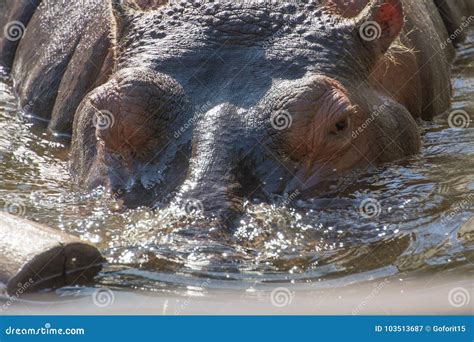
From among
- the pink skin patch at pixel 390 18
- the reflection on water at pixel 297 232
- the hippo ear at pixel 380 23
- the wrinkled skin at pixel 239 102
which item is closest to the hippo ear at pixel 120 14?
the wrinkled skin at pixel 239 102

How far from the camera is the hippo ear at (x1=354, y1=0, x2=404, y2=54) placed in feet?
20.7

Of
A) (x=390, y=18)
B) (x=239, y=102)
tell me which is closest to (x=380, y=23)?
(x=390, y=18)

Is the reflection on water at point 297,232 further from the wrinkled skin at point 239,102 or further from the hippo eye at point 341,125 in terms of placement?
the hippo eye at point 341,125

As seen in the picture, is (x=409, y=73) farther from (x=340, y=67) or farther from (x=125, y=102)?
(x=125, y=102)

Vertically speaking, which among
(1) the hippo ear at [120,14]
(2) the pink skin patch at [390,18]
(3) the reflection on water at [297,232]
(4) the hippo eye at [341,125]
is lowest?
(3) the reflection on water at [297,232]

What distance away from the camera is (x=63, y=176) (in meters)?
6.98

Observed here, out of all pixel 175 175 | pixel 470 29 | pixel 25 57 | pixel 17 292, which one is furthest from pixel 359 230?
pixel 470 29

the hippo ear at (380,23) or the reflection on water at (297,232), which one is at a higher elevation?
the hippo ear at (380,23)

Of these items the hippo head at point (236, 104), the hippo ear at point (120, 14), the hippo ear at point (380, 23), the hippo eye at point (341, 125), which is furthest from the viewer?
the hippo ear at point (120, 14)

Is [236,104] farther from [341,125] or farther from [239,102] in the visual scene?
[341,125]

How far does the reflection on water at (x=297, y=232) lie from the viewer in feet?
16.4

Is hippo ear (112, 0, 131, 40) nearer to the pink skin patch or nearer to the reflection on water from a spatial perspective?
the reflection on water

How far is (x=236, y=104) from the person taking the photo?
582 cm

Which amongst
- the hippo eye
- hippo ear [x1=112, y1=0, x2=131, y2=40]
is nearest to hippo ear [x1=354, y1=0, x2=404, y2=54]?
the hippo eye
